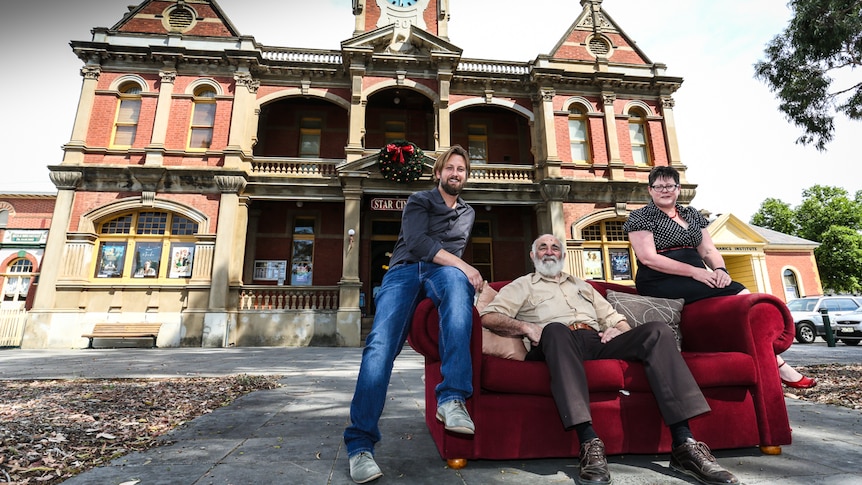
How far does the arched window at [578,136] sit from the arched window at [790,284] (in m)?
14.2

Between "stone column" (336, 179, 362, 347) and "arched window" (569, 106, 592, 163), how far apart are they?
25.1ft

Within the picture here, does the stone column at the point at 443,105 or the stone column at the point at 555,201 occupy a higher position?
the stone column at the point at 443,105

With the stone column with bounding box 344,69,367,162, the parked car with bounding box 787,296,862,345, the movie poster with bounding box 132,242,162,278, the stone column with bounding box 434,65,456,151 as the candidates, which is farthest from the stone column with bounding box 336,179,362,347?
the parked car with bounding box 787,296,862,345

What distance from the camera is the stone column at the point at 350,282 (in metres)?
11.0

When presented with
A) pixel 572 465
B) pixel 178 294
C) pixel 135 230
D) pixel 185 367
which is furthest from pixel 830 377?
pixel 135 230

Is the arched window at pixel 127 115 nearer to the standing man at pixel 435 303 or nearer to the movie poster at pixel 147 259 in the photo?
the movie poster at pixel 147 259

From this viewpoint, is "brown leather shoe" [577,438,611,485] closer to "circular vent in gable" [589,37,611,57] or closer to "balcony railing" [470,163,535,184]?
"balcony railing" [470,163,535,184]

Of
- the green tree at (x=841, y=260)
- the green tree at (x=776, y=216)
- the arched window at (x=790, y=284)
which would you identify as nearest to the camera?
the arched window at (x=790, y=284)

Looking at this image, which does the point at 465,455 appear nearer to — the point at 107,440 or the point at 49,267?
the point at 107,440

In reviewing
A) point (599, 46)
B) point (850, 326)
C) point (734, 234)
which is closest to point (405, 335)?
point (850, 326)

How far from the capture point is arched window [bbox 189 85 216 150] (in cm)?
1242

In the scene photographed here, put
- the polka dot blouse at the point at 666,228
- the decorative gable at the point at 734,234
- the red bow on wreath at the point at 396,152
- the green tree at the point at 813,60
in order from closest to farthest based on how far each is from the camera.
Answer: the polka dot blouse at the point at 666,228 → the green tree at the point at 813,60 → the red bow on wreath at the point at 396,152 → the decorative gable at the point at 734,234

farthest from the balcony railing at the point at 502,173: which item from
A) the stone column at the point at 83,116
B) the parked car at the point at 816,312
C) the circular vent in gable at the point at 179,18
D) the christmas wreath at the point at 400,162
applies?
the stone column at the point at 83,116

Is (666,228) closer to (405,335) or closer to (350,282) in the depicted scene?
(405,335)
